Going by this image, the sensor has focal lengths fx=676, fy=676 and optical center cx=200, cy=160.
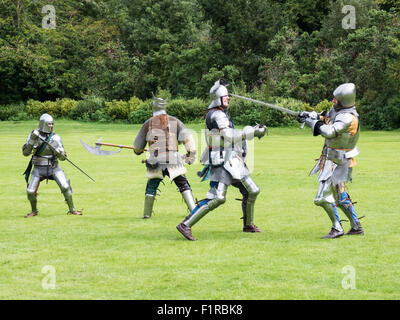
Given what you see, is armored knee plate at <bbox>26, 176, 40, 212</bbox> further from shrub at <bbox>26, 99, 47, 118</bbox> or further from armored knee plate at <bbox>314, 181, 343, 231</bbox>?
shrub at <bbox>26, 99, 47, 118</bbox>

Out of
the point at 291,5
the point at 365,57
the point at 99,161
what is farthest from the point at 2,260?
the point at 291,5

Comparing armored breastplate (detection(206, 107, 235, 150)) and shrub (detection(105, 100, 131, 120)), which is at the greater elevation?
armored breastplate (detection(206, 107, 235, 150))

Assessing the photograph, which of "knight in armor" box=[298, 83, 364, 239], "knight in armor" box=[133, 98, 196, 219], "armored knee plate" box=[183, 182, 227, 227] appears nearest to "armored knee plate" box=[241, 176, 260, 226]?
"armored knee plate" box=[183, 182, 227, 227]

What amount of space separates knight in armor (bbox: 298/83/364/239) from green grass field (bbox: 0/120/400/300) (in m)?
0.49

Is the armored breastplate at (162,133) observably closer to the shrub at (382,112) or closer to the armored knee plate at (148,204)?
the armored knee plate at (148,204)

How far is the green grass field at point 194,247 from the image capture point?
22.5 feet

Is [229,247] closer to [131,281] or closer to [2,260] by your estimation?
[131,281]

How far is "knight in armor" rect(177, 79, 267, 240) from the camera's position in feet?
30.6

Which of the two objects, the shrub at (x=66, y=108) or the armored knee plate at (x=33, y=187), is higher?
the armored knee plate at (x=33, y=187)

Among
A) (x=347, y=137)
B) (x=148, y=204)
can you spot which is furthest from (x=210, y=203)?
(x=148, y=204)

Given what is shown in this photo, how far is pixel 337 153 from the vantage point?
9.38 metres

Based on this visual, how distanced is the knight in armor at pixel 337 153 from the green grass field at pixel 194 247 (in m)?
0.49

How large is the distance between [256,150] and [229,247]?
56.1ft

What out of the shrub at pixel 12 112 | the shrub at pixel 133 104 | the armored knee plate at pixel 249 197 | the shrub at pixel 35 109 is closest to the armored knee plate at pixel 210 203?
the armored knee plate at pixel 249 197
